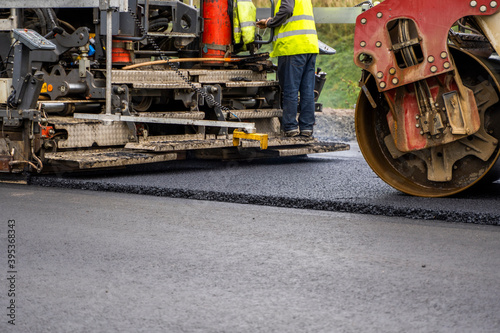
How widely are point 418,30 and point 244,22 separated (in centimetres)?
321

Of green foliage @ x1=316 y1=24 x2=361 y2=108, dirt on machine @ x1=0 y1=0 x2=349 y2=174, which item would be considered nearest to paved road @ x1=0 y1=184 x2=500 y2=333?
dirt on machine @ x1=0 y1=0 x2=349 y2=174

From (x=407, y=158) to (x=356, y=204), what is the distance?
2.44 ft

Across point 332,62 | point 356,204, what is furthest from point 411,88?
point 332,62

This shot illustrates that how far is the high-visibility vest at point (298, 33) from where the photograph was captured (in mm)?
7434

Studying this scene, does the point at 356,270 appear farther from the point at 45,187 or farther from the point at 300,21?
the point at 300,21

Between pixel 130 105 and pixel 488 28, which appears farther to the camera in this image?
pixel 130 105

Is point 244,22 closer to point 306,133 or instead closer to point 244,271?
point 306,133

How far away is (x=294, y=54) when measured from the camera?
7.42 m

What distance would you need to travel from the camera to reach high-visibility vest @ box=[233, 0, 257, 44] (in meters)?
7.65

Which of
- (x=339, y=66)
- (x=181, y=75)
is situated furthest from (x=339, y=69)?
(x=181, y=75)

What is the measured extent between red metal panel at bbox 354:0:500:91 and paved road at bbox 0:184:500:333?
980 mm

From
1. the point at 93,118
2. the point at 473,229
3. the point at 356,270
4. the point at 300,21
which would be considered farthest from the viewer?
the point at 300,21

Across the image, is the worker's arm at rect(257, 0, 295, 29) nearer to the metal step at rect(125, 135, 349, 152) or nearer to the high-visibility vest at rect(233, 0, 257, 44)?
the high-visibility vest at rect(233, 0, 257, 44)

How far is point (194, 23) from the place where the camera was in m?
7.57
